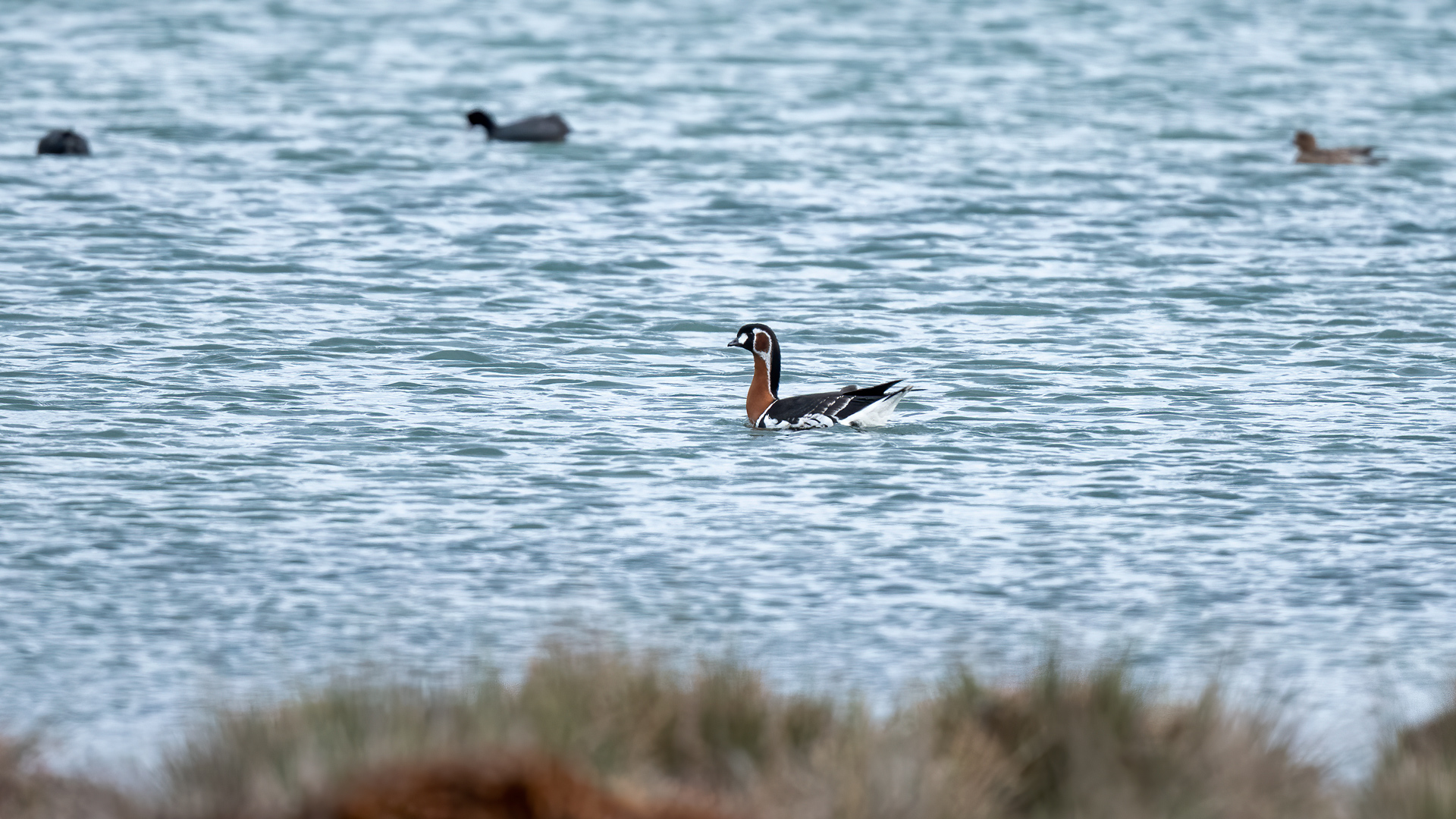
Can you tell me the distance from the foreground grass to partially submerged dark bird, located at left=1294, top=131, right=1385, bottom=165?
20.3 m

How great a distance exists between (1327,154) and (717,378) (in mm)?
13450

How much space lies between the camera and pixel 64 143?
25.7 meters

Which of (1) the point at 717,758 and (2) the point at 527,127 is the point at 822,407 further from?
(2) the point at 527,127

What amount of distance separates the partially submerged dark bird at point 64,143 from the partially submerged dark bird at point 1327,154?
15.3m

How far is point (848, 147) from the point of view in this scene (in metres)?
28.7

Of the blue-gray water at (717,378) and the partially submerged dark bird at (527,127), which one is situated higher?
the partially submerged dark bird at (527,127)

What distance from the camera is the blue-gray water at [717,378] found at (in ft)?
30.2

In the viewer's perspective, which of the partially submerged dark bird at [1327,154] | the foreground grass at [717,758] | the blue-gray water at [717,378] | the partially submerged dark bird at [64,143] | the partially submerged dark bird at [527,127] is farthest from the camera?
the partially submerged dark bird at [527,127]

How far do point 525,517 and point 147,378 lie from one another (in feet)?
16.1

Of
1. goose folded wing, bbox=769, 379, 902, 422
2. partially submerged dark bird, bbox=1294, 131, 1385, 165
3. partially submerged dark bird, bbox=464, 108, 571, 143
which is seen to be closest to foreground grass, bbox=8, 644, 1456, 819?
goose folded wing, bbox=769, 379, 902, 422

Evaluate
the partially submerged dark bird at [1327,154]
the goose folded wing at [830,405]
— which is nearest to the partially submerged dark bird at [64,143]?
the goose folded wing at [830,405]

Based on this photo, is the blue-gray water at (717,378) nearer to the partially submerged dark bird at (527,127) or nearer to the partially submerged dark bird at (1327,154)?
the partially submerged dark bird at (1327,154)

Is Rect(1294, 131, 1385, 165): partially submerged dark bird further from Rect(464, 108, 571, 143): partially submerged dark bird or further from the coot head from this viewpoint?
the coot head

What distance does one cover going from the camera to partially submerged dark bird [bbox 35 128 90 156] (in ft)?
84.0
